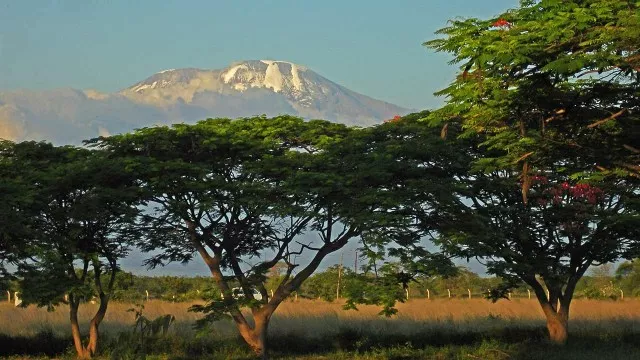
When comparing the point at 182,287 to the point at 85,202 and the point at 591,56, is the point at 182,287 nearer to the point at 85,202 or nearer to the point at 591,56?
the point at 85,202

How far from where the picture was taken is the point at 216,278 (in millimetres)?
24656

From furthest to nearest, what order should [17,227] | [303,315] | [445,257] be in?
[303,315], [445,257], [17,227]

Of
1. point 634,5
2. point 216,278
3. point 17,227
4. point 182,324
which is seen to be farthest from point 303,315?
point 634,5

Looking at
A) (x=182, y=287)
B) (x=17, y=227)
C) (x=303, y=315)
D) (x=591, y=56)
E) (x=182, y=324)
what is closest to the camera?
(x=591, y=56)

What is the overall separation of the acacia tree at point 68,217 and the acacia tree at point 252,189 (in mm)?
873

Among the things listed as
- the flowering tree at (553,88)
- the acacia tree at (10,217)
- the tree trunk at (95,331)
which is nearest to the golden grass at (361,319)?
the tree trunk at (95,331)

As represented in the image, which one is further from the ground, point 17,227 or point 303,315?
point 17,227

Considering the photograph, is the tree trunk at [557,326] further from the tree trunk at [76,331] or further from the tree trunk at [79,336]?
the tree trunk at [76,331]

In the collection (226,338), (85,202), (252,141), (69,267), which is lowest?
(226,338)

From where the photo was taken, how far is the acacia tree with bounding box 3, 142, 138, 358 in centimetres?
2223

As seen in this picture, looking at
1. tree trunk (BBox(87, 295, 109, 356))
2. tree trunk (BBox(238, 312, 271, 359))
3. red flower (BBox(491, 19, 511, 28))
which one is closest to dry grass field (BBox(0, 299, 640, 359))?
tree trunk (BBox(238, 312, 271, 359))

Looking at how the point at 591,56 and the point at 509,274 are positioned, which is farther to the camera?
the point at 509,274

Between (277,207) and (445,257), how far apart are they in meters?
4.20

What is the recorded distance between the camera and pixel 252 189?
2289cm
